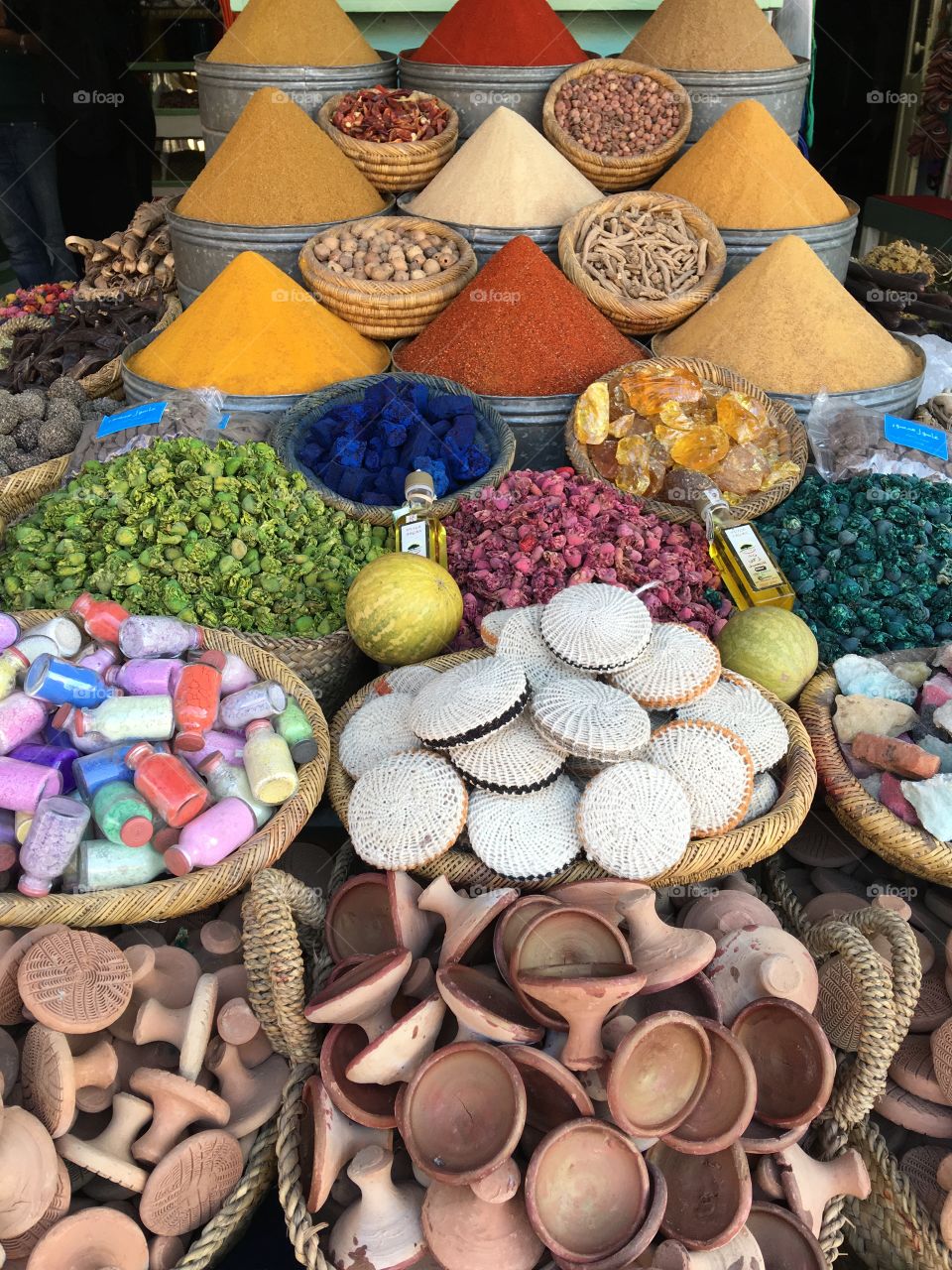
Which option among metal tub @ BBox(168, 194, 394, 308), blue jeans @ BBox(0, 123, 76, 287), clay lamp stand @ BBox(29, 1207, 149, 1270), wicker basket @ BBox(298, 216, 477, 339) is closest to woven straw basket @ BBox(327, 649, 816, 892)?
clay lamp stand @ BBox(29, 1207, 149, 1270)

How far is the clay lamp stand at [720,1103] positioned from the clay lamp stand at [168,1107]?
47 cm

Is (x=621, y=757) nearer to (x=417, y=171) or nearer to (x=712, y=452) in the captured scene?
(x=712, y=452)

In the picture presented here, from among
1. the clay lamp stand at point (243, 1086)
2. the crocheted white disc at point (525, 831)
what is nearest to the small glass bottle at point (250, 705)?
the crocheted white disc at point (525, 831)

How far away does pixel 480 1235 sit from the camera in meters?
0.86

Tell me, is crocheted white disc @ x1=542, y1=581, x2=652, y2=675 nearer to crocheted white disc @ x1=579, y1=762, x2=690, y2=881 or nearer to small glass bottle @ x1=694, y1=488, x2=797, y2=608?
crocheted white disc @ x1=579, y1=762, x2=690, y2=881

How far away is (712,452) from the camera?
1.86 metres

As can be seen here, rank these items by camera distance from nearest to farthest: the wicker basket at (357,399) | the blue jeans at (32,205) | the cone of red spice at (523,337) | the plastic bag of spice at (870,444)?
the wicker basket at (357,399), the plastic bag of spice at (870,444), the cone of red spice at (523,337), the blue jeans at (32,205)

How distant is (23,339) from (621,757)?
2241 millimetres

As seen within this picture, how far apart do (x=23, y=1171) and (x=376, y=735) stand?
0.63 m

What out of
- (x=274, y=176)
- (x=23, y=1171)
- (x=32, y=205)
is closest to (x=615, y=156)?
(x=274, y=176)

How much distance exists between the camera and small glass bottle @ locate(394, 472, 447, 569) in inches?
64.7

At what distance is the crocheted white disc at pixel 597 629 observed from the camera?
1263 millimetres

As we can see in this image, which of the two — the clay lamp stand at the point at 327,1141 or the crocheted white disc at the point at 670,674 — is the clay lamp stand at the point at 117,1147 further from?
the crocheted white disc at the point at 670,674

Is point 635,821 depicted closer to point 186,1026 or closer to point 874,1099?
point 874,1099
